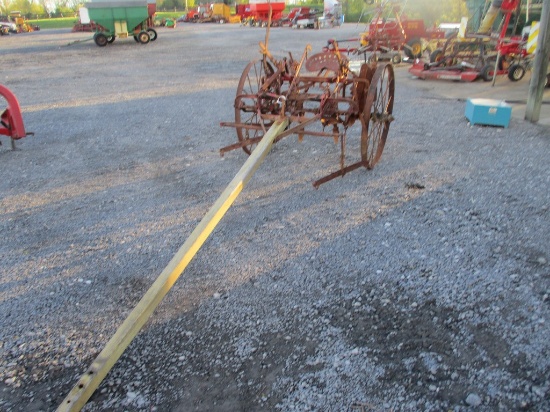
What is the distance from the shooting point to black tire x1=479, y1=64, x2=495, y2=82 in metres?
10.6

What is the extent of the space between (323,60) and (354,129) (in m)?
2.08

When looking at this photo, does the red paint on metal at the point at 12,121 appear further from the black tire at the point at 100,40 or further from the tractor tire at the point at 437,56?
the black tire at the point at 100,40

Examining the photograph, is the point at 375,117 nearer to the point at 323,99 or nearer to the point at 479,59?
the point at 323,99

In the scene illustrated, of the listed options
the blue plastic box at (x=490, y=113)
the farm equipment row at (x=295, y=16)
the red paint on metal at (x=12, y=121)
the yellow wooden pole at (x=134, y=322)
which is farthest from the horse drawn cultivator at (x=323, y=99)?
the farm equipment row at (x=295, y=16)

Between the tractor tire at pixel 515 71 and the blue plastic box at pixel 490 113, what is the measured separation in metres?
4.12


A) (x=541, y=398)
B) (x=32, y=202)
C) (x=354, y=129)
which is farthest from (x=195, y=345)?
(x=354, y=129)

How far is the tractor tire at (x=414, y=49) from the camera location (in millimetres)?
14289

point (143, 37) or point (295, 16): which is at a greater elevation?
point (295, 16)

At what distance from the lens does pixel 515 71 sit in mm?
10422

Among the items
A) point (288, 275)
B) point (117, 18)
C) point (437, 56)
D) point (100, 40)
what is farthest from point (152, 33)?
point (288, 275)

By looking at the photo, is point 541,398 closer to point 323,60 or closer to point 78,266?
point 78,266

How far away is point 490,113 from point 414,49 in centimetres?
821

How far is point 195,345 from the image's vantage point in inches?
110

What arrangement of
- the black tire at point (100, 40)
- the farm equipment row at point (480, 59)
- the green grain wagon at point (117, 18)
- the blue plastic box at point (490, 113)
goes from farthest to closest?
the black tire at point (100, 40) < the green grain wagon at point (117, 18) < the farm equipment row at point (480, 59) < the blue plastic box at point (490, 113)
